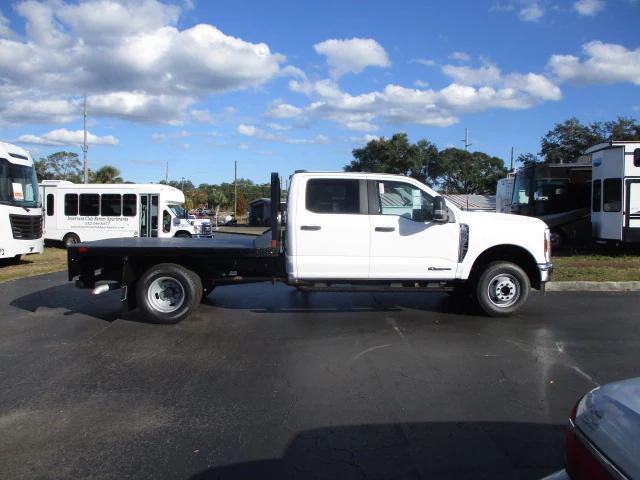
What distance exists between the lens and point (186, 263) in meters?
7.95

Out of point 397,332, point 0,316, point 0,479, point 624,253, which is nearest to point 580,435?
point 0,479

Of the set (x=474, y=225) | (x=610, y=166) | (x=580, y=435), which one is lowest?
(x=580, y=435)

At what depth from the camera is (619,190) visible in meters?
15.7

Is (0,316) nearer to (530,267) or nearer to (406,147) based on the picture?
(530,267)

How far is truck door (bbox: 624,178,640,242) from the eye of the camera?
15406mm

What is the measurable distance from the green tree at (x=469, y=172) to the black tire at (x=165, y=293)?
55.3m

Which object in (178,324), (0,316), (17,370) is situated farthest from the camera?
(0,316)

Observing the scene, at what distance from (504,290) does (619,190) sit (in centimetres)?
993

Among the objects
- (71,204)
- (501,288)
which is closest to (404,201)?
(501,288)

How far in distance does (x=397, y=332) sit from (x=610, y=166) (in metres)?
12.2

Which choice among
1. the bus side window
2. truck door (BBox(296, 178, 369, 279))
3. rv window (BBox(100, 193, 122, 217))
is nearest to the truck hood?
truck door (BBox(296, 178, 369, 279))

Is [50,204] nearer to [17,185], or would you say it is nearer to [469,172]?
[17,185]

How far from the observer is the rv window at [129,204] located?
21.7m

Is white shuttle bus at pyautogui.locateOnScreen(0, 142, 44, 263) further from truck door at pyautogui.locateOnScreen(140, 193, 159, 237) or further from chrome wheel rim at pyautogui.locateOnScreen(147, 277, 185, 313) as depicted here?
chrome wheel rim at pyautogui.locateOnScreen(147, 277, 185, 313)
